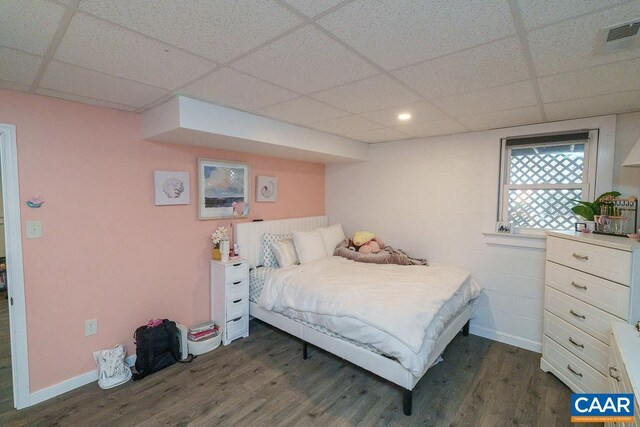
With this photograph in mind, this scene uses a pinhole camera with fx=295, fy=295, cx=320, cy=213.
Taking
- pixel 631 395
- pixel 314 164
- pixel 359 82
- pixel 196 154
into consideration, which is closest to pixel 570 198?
pixel 631 395

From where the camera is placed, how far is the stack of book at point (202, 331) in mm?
2848

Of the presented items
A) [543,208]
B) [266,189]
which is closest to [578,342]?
[543,208]

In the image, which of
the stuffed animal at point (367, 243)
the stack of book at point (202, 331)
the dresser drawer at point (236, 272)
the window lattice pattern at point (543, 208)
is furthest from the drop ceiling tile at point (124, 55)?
the window lattice pattern at point (543, 208)

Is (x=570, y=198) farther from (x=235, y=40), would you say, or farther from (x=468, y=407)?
(x=235, y=40)

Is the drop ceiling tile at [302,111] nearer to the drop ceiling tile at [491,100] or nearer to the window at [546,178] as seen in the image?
the drop ceiling tile at [491,100]

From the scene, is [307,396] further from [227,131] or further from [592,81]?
[592,81]

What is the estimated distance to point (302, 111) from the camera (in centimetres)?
251

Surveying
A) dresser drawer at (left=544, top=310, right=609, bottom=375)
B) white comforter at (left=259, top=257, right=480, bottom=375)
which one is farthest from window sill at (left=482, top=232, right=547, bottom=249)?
dresser drawer at (left=544, top=310, right=609, bottom=375)

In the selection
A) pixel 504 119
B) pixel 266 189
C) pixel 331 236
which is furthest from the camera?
pixel 331 236

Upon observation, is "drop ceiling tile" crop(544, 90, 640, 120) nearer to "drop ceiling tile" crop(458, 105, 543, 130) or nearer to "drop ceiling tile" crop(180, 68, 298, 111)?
"drop ceiling tile" crop(458, 105, 543, 130)

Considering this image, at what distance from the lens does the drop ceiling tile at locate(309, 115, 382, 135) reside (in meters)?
2.79

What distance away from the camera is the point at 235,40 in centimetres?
137

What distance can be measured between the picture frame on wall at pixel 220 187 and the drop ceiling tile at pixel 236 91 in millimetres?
934

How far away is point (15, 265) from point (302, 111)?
2.39 metres
